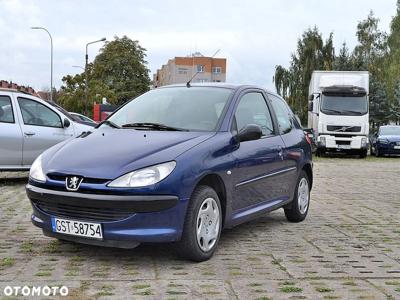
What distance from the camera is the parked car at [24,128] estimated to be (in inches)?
402

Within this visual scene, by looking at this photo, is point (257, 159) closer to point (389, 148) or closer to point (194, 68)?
point (389, 148)

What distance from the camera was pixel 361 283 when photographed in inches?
175

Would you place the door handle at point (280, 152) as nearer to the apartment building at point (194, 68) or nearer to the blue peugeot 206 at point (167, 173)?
the blue peugeot 206 at point (167, 173)

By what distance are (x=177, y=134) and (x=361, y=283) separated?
2040mm

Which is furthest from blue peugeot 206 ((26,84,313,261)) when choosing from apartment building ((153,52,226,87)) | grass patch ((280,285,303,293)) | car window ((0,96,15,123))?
apartment building ((153,52,226,87))

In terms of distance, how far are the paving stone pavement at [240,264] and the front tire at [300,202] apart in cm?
12

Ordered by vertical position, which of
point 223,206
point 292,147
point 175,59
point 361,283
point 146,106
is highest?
point 175,59

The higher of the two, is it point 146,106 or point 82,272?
point 146,106

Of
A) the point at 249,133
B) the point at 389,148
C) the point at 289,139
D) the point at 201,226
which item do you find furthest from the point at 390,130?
the point at 201,226

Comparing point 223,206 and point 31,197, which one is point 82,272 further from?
point 223,206

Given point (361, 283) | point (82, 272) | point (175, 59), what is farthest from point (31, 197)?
point (175, 59)

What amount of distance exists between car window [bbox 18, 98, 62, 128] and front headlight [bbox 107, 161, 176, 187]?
6672 millimetres

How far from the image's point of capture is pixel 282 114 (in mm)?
6965

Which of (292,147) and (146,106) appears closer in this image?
(146,106)
